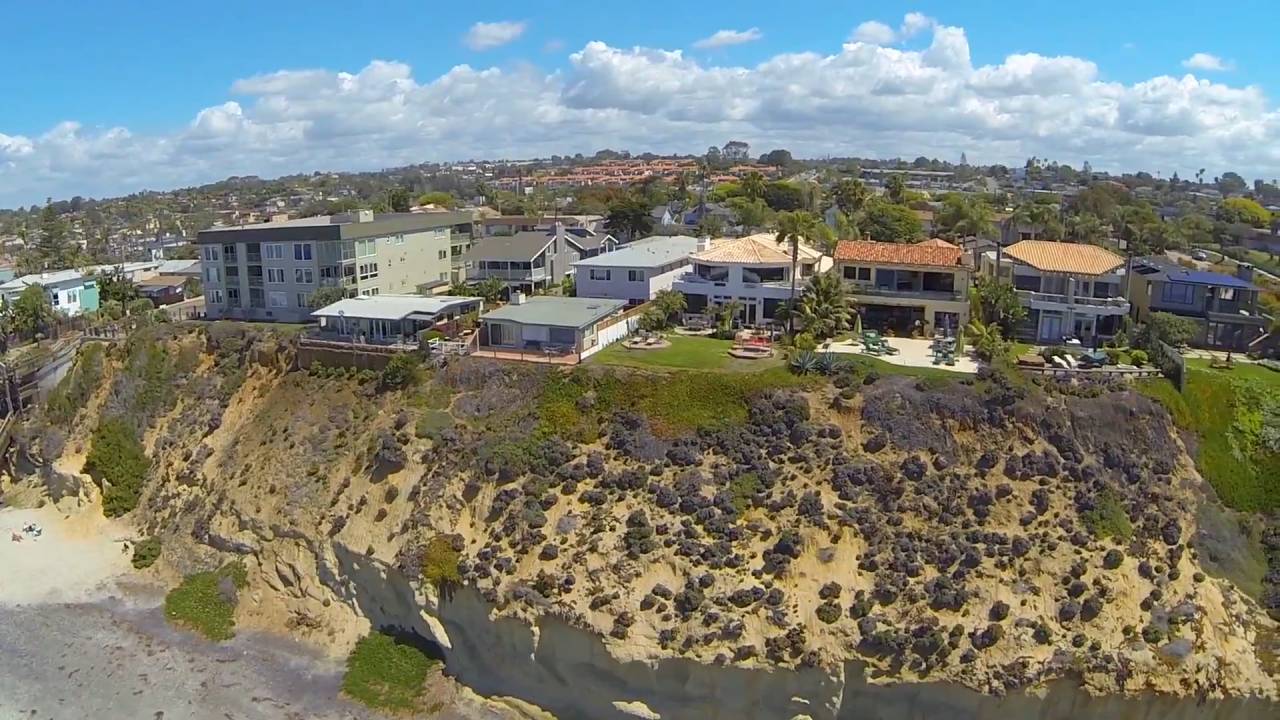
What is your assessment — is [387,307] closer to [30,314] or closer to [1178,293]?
[30,314]

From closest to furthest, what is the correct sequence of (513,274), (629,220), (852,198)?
(513,274)
(629,220)
(852,198)

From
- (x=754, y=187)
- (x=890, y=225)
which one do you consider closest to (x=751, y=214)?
(x=754, y=187)

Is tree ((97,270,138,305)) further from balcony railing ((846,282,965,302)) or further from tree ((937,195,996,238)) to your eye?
tree ((937,195,996,238))

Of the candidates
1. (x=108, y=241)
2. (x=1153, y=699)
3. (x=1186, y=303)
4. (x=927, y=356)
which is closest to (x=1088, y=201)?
(x=1186, y=303)

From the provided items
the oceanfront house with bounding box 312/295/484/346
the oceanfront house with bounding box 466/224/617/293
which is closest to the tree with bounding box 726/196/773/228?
the oceanfront house with bounding box 466/224/617/293

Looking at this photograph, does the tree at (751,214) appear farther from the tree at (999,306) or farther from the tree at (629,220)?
the tree at (999,306)

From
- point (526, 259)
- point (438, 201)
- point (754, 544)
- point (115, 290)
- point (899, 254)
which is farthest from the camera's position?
point (438, 201)

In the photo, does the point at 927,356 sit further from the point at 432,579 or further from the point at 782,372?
the point at 432,579

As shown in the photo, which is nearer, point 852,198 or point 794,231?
point 794,231
